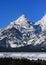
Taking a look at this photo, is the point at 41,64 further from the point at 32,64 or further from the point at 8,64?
the point at 8,64

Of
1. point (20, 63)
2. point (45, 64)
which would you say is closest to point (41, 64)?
point (45, 64)

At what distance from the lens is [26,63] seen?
18172 mm

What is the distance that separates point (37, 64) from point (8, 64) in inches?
71.4

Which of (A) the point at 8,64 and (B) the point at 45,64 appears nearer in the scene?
(A) the point at 8,64

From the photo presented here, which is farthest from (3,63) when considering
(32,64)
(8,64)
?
(32,64)

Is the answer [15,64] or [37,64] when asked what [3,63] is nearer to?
[15,64]

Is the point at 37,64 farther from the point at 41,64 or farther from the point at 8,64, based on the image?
the point at 8,64

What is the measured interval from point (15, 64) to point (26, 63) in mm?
903

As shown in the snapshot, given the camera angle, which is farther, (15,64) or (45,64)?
(45,64)

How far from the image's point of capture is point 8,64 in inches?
702

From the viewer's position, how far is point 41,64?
1875cm

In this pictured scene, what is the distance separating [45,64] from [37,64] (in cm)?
68

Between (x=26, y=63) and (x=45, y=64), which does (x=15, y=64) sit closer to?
(x=26, y=63)

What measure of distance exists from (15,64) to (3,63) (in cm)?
84
